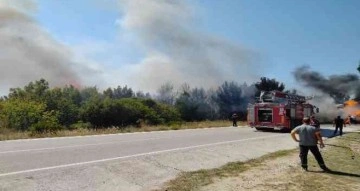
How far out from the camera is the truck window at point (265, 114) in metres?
31.8

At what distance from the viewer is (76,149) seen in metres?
14.8

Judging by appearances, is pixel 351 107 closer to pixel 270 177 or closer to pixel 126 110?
pixel 126 110

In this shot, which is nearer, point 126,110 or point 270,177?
point 270,177

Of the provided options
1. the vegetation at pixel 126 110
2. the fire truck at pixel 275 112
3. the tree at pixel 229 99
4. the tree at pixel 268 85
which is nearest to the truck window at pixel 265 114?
the fire truck at pixel 275 112

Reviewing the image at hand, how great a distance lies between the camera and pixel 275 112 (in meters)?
31.5

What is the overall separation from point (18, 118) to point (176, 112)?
1060 inches

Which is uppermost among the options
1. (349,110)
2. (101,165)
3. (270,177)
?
(349,110)

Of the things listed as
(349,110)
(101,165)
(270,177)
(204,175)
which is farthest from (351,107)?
(101,165)

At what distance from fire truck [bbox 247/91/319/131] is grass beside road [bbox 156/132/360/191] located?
661 inches

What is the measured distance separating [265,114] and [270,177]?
21.6m

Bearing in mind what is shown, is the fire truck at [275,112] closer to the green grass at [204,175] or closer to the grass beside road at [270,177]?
the grass beside road at [270,177]

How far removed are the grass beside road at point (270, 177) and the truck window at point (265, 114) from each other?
56.8ft

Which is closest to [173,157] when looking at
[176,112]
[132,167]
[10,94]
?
[132,167]

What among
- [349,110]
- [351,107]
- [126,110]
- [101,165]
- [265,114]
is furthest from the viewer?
[126,110]
